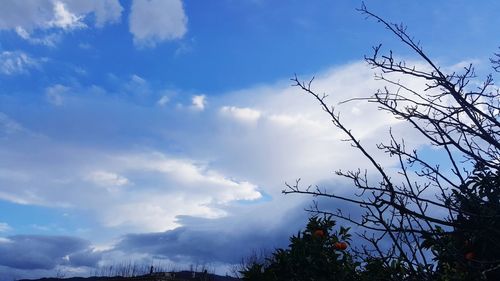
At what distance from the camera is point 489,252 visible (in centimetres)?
397

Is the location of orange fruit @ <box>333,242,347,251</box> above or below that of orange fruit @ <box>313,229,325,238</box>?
below

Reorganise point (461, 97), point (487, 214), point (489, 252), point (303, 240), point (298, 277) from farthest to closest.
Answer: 1. point (303, 240)
2. point (298, 277)
3. point (489, 252)
4. point (461, 97)
5. point (487, 214)

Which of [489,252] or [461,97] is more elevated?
[461,97]

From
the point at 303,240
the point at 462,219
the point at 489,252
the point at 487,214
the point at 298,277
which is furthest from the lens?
the point at 303,240

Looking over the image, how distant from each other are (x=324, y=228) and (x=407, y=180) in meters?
5.60

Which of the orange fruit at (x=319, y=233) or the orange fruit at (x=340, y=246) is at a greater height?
the orange fruit at (x=319, y=233)

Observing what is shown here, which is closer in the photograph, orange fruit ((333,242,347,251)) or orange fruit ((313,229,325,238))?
orange fruit ((333,242,347,251))

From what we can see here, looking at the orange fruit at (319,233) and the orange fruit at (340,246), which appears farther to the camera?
the orange fruit at (319,233)

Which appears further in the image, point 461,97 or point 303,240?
point 303,240

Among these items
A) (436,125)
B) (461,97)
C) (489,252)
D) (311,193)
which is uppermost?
(461,97)

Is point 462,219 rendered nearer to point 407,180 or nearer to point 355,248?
point 407,180

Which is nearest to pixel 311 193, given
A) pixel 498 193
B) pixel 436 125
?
pixel 436 125

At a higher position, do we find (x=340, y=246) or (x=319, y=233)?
(x=319, y=233)

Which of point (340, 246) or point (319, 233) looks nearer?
point (340, 246)
